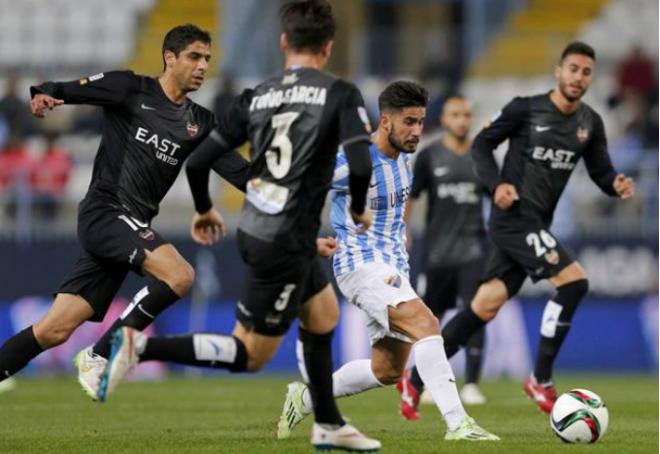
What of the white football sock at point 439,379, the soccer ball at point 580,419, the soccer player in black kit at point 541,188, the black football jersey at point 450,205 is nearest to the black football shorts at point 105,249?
the white football sock at point 439,379

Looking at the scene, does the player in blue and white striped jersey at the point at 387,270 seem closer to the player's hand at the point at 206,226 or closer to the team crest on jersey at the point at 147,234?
the player's hand at the point at 206,226

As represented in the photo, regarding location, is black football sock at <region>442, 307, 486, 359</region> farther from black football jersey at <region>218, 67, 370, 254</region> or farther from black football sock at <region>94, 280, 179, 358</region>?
black football jersey at <region>218, 67, 370, 254</region>

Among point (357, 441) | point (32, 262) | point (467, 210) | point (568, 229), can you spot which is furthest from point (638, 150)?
point (357, 441)

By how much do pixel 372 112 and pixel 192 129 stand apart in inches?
461

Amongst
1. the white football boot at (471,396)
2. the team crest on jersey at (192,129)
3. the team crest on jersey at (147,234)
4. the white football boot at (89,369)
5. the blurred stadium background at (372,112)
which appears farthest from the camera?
the blurred stadium background at (372,112)

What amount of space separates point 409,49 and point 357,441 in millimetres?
15588

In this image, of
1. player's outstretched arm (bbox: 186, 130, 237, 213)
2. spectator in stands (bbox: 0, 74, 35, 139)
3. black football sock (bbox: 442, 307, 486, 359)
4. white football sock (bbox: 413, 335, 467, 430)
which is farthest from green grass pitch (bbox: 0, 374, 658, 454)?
spectator in stands (bbox: 0, 74, 35, 139)

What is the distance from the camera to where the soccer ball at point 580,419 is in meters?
8.88

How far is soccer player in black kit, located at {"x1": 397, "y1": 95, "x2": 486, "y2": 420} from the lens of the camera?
1426cm

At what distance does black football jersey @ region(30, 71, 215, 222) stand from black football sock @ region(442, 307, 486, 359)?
2.98m

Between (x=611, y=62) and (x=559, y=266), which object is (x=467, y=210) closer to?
(x=559, y=266)

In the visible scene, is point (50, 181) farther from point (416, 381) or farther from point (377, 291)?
point (377, 291)

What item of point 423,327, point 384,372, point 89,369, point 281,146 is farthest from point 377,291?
point 89,369

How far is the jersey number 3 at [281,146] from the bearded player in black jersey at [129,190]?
1631mm
